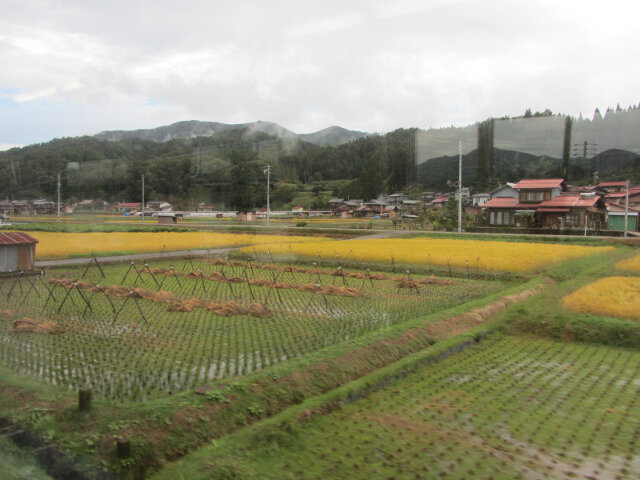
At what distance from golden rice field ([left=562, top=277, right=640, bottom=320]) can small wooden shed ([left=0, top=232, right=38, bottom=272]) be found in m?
13.7

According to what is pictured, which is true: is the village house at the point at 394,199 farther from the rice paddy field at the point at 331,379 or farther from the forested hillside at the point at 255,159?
the rice paddy field at the point at 331,379

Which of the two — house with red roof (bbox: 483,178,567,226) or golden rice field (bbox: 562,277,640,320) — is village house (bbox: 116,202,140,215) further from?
house with red roof (bbox: 483,178,567,226)

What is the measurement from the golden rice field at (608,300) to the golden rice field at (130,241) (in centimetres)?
1603

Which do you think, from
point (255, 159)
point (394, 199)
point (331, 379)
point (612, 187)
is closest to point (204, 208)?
point (255, 159)

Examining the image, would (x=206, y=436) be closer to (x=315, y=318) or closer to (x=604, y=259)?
(x=315, y=318)

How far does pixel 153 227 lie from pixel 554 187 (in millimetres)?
25533

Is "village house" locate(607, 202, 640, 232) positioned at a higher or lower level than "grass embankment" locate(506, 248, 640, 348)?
higher

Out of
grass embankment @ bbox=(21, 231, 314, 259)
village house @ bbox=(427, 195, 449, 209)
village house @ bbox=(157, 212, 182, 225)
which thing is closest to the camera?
grass embankment @ bbox=(21, 231, 314, 259)

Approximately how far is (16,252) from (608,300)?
1481 cm

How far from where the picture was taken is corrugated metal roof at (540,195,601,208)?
92.8 ft

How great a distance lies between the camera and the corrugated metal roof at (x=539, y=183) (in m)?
29.0

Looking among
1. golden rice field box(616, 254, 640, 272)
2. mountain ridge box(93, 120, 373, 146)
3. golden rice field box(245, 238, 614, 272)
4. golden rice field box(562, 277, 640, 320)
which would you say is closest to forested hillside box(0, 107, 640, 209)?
mountain ridge box(93, 120, 373, 146)

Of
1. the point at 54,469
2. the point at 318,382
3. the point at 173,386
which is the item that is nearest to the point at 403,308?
the point at 318,382

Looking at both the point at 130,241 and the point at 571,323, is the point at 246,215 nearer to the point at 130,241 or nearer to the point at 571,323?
the point at 130,241
